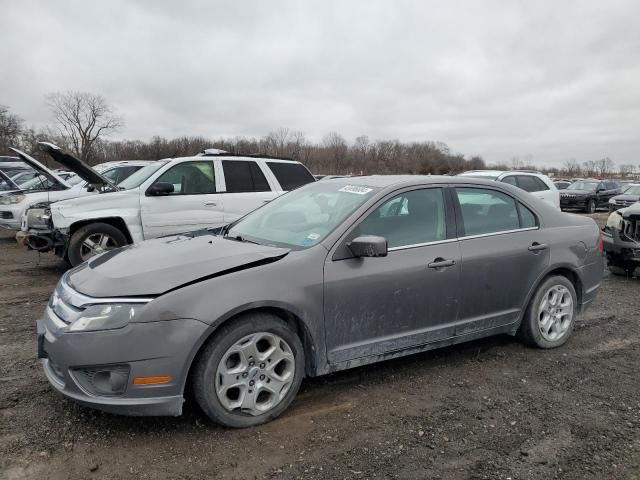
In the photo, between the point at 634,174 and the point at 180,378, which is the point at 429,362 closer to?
the point at 180,378

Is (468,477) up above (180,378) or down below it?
below

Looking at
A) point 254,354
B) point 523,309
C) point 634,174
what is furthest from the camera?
point 634,174

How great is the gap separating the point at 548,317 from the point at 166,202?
5.32m

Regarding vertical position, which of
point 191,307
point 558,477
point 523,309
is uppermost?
point 191,307

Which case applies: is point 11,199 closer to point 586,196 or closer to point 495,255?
point 495,255

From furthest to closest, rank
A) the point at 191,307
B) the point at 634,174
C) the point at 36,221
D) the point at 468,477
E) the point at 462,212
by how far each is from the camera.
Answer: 1. the point at 634,174
2. the point at 36,221
3. the point at 462,212
4. the point at 191,307
5. the point at 468,477

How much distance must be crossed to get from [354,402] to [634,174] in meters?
116

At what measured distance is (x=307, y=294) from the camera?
3209 mm

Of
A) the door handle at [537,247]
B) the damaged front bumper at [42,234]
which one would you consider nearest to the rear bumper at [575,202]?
the door handle at [537,247]

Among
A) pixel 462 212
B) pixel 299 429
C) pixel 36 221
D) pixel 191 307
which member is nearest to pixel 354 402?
pixel 299 429

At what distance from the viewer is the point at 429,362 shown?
167 inches

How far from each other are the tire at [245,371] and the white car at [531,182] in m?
9.80

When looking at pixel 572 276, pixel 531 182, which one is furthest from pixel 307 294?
pixel 531 182

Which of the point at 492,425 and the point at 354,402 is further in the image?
the point at 354,402
